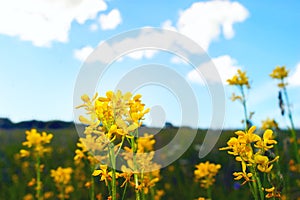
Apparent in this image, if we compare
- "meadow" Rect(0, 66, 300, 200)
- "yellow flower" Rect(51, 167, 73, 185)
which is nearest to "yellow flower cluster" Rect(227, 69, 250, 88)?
"meadow" Rect(0, 66, 300, 200)

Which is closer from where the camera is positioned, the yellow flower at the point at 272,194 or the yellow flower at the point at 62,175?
the yellow flower at the point at 272,194

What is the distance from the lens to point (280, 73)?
5445 mm

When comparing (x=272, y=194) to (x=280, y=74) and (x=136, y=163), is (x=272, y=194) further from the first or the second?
(x=280, y=74)

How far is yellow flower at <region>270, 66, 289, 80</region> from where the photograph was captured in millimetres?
5422

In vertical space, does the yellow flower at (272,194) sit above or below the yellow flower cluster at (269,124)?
below

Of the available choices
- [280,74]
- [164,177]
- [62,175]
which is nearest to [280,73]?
[280,74]

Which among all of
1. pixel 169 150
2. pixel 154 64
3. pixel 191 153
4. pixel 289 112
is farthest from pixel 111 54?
pixel 191 153

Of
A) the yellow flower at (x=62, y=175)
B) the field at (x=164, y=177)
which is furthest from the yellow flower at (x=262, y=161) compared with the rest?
the yellow flower at (x=62, y=175)

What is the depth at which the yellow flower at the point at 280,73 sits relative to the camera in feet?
17.8

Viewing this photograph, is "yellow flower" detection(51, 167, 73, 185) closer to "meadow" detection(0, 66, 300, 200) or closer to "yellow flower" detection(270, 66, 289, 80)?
"meadow" detection(0, 66, 300, 200)

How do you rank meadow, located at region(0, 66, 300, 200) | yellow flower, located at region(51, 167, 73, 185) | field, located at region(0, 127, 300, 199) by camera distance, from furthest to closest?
field, located at region(0, 127, 300, 199), yellow flower, located at region(51, 167, 73, 185), meadow, located at region(0, 66, 300, 200)

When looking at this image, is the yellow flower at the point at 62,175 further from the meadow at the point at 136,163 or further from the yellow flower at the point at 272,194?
the yellow flower at the point at 272,194

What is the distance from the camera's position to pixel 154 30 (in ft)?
14.5

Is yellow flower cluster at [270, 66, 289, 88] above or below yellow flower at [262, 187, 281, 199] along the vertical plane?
above
